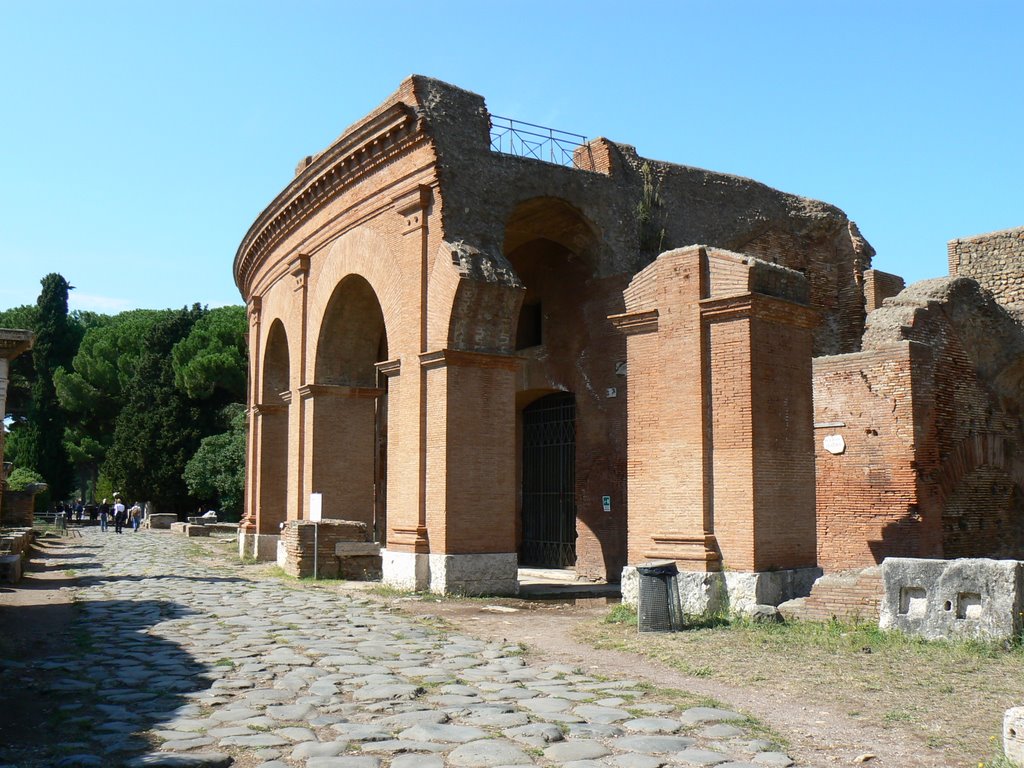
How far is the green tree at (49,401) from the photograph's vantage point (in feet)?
142

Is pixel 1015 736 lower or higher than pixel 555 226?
lower

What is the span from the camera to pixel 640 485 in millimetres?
10445

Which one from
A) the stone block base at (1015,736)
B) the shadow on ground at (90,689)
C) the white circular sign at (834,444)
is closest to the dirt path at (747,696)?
the stone block base at (1015,736)

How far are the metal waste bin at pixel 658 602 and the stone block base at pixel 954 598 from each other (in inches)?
73.2

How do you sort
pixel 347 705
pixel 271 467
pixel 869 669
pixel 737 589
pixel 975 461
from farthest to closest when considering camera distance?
pixel 271 467, pixel 975 461, pixel 737 589, pixel 869 669, pixel 347 705

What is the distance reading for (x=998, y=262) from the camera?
17.8 metres

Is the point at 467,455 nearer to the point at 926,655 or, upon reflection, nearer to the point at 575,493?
the point at 575,493

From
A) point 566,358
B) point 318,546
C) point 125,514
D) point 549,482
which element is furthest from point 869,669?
point 125,514

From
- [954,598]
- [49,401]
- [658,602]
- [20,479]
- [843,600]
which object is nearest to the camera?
[954,598]

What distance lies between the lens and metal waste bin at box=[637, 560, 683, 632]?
29.1 ft

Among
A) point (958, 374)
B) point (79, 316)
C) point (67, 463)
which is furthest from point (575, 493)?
point (79, 316)

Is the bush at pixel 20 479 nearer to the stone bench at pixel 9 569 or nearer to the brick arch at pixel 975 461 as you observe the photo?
the stone bench at pixel 9 569

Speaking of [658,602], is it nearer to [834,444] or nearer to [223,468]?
[834,444]

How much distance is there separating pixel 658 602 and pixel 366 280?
28.3 ft
